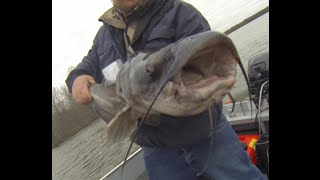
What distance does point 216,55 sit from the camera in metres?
1.83

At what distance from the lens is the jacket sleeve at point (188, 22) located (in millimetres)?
2842

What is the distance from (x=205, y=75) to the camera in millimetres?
1815

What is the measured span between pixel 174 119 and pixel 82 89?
880 mm

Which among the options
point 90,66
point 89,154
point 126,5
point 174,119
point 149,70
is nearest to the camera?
point 149,70

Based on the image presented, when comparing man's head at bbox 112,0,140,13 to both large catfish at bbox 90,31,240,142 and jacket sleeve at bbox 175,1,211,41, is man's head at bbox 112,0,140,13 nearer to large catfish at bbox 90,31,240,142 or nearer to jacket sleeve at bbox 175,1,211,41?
jacket sleeve at bbox 175,1,211,41

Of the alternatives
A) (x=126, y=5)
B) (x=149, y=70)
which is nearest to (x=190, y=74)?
(x=149, y=70)

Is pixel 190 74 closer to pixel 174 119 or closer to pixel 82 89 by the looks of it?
pixel 174 119

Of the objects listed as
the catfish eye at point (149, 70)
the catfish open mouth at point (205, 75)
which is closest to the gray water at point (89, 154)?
the catfish eye at point (149, 70)

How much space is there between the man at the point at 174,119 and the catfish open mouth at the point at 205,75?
3.33 feet

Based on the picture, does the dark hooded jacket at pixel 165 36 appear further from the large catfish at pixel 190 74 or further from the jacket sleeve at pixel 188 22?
the large catfish at pixel 190 74

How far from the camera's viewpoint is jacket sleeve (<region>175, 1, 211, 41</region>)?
284cm
